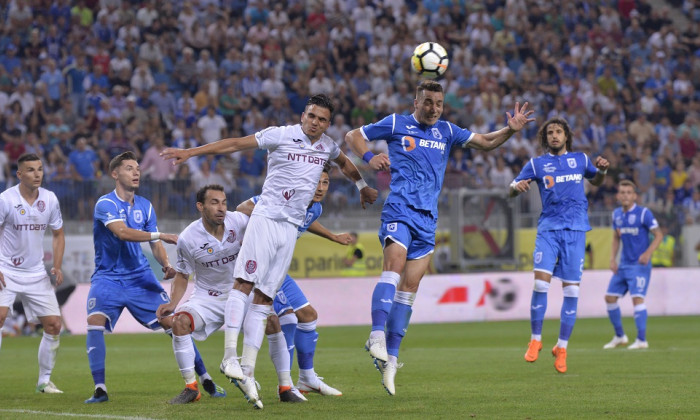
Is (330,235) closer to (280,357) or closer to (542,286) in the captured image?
(280,357)

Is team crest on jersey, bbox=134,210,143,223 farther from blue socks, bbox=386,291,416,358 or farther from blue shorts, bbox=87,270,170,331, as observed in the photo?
blue socks, bbox=386,291,416,358

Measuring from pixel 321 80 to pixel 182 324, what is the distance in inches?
681

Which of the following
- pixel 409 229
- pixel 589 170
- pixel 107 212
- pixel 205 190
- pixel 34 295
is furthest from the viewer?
pixel 589 170

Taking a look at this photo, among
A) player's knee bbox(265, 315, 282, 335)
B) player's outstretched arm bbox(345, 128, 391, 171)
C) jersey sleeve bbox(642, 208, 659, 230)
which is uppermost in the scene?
player's outstretched arm bbox(345, 128, 391, 171)

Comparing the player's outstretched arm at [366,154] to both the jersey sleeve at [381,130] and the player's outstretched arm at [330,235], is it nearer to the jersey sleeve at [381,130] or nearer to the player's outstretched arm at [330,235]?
the jersey sleeve at [381,130]

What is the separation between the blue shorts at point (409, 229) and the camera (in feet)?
31.5

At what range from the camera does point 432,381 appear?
11148mm

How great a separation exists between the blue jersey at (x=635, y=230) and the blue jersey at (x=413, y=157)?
742cm

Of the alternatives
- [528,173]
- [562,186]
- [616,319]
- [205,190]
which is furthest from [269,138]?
[616,319]

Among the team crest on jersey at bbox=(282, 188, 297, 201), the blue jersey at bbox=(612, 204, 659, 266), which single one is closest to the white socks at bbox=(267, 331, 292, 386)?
the team crest on jersey at bbox=(282, 188, 297, 201)

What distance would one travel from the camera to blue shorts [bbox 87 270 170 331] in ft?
33.3

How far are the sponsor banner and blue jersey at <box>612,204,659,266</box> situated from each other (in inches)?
228

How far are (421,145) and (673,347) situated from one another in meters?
7.38

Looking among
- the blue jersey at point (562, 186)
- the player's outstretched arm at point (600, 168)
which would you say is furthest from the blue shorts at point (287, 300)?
the player's outstretched arm at point (600, 168)
